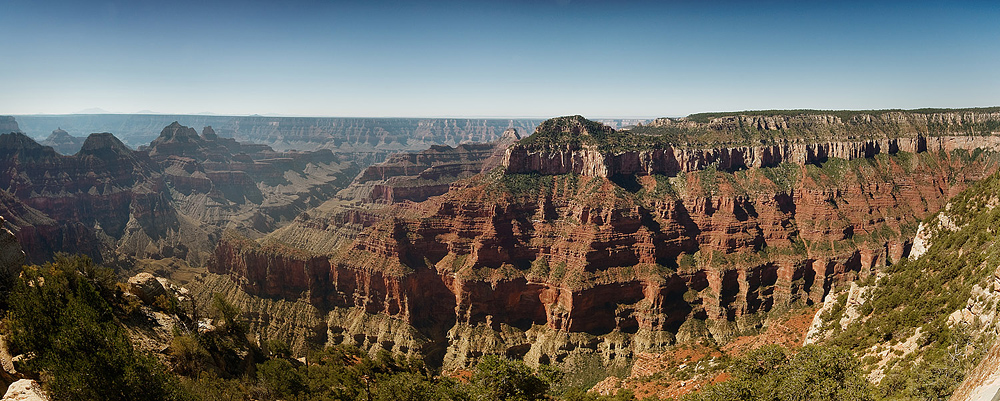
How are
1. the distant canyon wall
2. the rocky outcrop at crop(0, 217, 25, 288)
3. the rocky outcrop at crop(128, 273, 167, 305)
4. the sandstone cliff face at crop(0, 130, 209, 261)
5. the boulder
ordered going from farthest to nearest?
1. the sandstone cliff face at crop(0, 130, 209, 261)
2. the distant canyon wall
3. the rocky outcrop at crop(128, 273, 167, 305)
4. the rocky outcrop at crop(0, 217, 25, 288)
5. the boulder

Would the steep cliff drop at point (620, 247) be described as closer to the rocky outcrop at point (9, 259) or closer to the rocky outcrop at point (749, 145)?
the rocky outcrop at point (749, 145)

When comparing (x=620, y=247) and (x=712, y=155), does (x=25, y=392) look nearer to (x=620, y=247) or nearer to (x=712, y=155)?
(x=620, y=247)

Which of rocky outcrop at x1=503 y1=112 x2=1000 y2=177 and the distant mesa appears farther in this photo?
the distant mesa

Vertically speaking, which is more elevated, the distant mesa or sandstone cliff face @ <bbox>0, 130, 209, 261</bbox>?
the distant mesa

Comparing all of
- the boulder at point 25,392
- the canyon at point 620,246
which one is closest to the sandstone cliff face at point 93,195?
the canyon at point 620,246

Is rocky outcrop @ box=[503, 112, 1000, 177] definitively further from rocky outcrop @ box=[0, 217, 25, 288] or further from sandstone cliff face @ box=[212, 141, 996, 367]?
rocky outcrop @ box=[0, 217, 25, 288]

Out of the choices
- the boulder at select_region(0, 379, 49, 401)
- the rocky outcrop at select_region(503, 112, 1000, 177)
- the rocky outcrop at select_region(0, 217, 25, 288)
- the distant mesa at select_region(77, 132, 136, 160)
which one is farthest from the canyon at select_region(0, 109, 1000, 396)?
the distant mesa at select_region(77, 132, 136, 160)

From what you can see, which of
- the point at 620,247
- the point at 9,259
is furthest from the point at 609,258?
the point at 9,259

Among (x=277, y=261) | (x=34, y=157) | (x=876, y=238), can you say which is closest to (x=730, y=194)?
(x=876, y=238)

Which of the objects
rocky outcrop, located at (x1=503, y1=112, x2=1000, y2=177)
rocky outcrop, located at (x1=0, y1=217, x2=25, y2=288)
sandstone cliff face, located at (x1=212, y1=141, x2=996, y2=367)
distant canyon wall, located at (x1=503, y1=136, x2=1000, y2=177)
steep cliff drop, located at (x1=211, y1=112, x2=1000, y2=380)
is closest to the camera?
rocky outcrop, located at (x1=0, y1=217, x2=25, y2=288)

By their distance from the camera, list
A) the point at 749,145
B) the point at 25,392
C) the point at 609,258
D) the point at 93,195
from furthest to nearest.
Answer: the point at 93,195 → the point at 749,145 → the point at 609,258 → the point at 25,392
